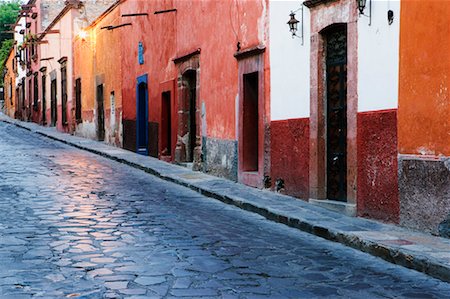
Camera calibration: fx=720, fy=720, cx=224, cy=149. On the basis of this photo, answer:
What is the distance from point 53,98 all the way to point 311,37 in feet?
102

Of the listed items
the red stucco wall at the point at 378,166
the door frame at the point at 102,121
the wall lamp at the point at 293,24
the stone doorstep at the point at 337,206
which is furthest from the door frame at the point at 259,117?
the door frame at the point at 102,121

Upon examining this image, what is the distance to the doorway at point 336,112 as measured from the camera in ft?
35.4

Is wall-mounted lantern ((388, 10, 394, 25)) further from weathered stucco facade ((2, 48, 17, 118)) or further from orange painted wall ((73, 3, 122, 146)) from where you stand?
weathered stucco facade ((2, 48, 17, 118))

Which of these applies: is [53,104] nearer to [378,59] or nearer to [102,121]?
[102,121]

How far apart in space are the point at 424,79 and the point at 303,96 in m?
3.44

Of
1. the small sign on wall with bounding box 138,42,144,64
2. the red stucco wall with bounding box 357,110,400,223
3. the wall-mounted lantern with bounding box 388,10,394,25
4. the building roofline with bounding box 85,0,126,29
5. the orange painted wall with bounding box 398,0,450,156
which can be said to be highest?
the building roofline with bounding box 85,0,126,29

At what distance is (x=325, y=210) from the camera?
10.5 m

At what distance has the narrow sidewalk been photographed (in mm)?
6848

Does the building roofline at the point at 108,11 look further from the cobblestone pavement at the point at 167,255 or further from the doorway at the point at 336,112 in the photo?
the doorway at the point at 336,112

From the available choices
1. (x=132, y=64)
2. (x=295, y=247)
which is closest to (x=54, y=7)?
(x=132, y=64)

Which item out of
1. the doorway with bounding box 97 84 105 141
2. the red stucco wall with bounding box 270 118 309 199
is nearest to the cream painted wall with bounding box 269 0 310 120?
the red stucco wall with bounding box 270 118 309 199

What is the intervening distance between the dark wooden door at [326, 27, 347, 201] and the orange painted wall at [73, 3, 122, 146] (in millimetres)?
14616

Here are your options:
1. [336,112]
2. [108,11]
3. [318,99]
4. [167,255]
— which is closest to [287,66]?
[318,99]

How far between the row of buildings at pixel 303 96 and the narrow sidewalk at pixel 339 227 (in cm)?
35
